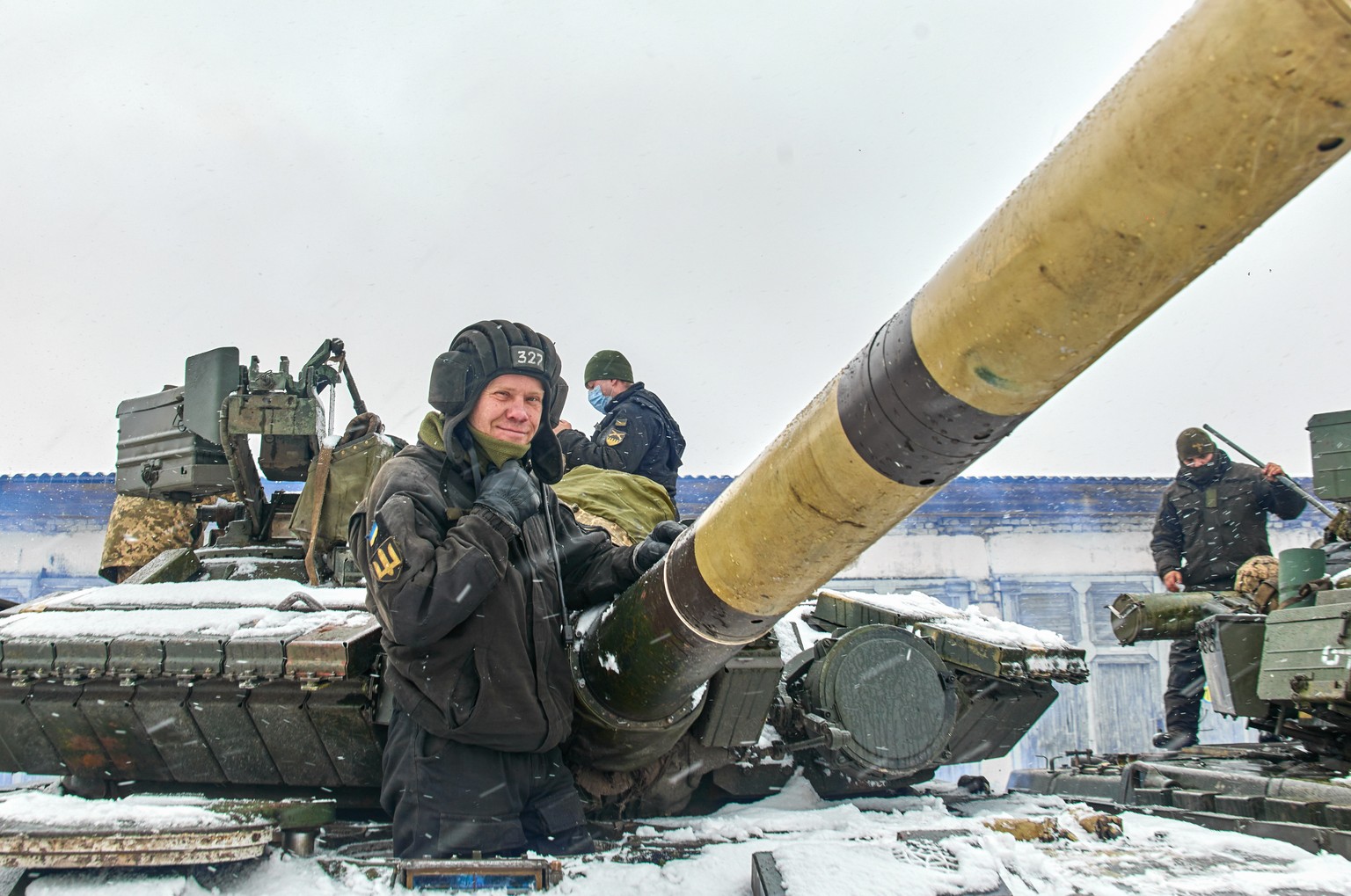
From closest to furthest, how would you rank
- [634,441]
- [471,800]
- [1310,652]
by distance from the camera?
1. [471,800]
2. [1310,652]
3. [634,441]

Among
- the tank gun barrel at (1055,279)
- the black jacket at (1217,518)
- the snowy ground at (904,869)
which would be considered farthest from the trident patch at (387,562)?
the black jacket at (1217,518)

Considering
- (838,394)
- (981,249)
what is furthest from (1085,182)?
(838,394)

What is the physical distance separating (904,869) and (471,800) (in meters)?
1.22

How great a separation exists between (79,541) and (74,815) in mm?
13510

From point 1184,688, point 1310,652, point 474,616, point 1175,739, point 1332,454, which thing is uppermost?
point 1332,454

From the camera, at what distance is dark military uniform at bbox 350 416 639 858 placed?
287 cm

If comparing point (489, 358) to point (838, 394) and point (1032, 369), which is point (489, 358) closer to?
point (838, 394)

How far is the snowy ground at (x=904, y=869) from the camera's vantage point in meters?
2.40

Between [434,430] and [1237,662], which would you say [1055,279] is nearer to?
[434,430]

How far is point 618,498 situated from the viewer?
4945 mm

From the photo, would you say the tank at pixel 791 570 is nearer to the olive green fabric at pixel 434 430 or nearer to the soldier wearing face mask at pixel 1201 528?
the olive green fabric at pixel 434 430

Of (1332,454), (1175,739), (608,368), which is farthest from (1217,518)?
(608,368)

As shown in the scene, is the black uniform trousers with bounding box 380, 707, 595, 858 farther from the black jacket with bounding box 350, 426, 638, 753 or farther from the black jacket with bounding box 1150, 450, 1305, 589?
the black jacket with bounding box 1150, 450, 1305, 589

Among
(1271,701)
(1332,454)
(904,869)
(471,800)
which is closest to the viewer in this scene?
(904,869)
